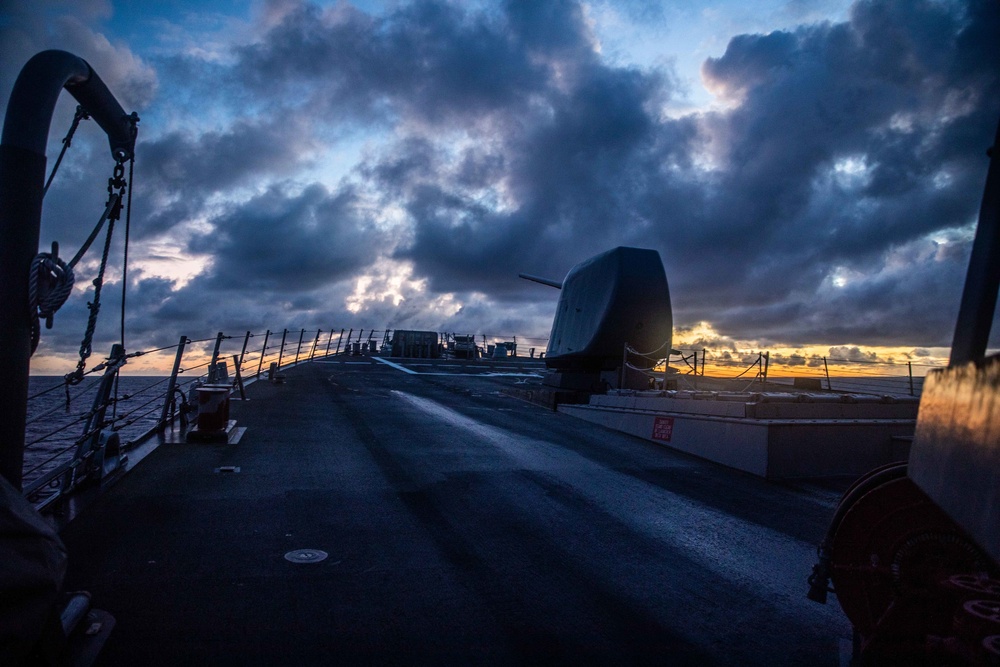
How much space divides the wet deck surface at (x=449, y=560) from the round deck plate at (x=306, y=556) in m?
0.07

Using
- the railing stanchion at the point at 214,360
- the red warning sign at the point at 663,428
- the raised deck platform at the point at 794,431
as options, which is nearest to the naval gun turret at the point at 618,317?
the red warning sign at the point at 663,428

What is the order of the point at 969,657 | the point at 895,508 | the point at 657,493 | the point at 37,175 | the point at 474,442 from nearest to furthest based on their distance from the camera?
the point at 969,657 → the point at 895,508 → the point at 37,175 → the point at 657,493 → the point at 474,442

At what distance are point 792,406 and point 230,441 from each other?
22.6 feet

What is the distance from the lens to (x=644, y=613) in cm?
313

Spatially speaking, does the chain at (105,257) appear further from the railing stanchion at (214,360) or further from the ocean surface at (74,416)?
the railing stanchion at (214,360)

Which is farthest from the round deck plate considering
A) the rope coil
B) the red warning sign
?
the red warning sign

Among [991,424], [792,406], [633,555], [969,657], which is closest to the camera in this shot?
[991,424]

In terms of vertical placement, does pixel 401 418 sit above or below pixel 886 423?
below

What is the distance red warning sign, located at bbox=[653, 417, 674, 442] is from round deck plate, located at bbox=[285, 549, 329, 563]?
583 centimetres

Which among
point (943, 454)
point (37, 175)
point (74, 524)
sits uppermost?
point (37, 175)

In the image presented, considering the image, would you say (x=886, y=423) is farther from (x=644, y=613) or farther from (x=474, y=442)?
(x=644, y=613)

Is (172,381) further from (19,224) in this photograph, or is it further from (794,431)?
(794,431)

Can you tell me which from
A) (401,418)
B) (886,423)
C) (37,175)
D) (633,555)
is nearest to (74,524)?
(37,175)

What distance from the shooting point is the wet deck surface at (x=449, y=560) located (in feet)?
9.08
